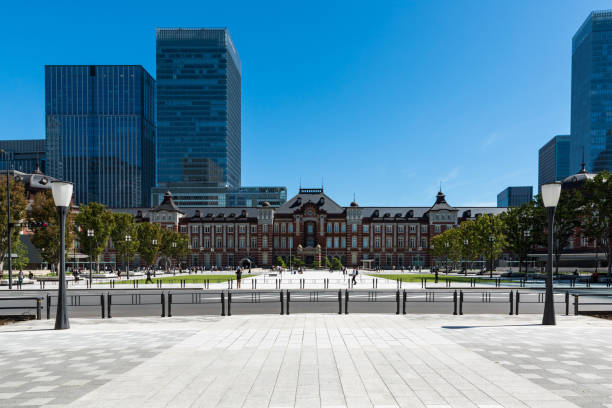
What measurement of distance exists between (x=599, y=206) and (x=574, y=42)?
197258 millimetres

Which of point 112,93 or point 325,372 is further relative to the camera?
point 112,93

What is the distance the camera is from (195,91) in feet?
550

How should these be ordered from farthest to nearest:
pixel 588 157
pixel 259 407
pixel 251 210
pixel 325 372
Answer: pixel 588 157, pixel 251 210, pixel 325 372, pixel 259 407

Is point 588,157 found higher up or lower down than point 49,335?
higher up

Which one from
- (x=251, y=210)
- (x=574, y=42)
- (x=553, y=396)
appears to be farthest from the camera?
(x=574, y=42)

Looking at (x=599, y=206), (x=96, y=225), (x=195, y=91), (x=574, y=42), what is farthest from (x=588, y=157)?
(x=96, y=225)

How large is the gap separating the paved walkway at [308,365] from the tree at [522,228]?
43.3 meters

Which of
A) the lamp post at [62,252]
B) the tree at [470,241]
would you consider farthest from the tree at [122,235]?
the tree at [470,241]

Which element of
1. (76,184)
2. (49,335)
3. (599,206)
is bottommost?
(49,335)

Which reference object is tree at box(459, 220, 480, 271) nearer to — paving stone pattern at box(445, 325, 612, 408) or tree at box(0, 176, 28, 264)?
paving stone pattern at box(445, 325, 612, 408)

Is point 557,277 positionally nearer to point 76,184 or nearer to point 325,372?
point 325,372

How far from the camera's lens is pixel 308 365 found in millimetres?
8680

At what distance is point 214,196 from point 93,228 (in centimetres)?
11806

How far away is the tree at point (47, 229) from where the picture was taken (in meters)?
44.9
